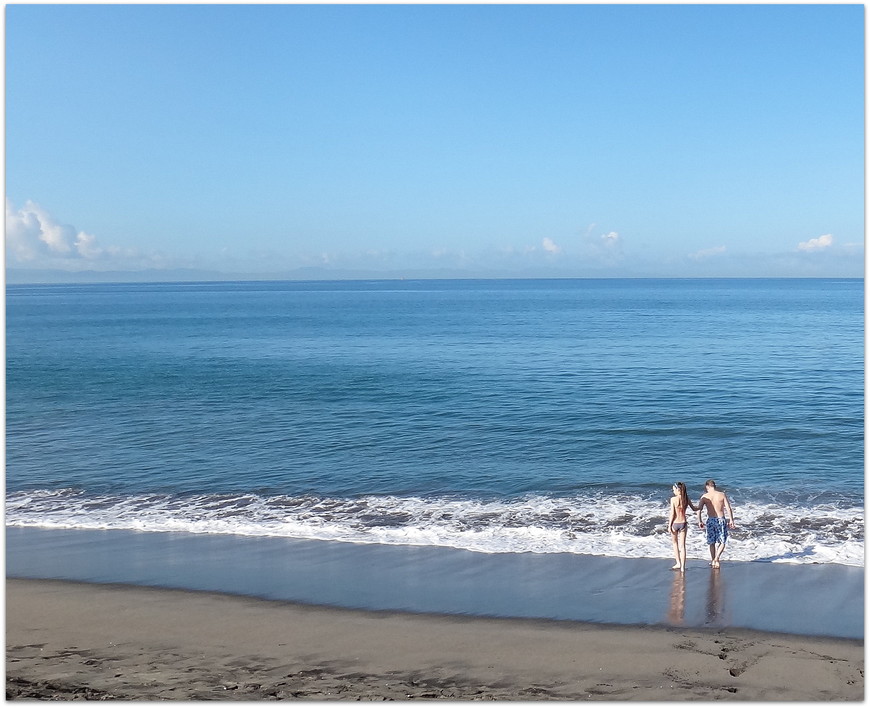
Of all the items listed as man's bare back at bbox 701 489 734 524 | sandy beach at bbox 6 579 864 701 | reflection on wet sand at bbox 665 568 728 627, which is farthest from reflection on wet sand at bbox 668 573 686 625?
man's bare back at bbox 701 489 734 524

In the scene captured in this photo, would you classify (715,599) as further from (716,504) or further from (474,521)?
(474,521)

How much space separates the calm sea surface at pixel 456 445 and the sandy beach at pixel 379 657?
13.5 feet

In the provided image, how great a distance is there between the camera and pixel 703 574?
44.1ft

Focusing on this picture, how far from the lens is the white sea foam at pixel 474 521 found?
15.1m

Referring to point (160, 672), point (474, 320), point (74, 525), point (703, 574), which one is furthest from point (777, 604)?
point (474, 320)

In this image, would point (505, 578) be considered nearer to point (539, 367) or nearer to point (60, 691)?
point (60, 691)

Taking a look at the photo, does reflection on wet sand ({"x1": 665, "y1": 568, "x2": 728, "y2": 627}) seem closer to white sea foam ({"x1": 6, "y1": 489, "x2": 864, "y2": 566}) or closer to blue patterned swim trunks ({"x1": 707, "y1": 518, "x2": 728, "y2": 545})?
blue patterned swim trunks ({"x1": 707, "y1": 518, "x2": 728, "y2": 545})

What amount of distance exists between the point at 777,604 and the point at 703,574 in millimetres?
1583

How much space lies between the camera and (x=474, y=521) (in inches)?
679

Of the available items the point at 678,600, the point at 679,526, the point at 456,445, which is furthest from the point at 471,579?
the point at 456,445

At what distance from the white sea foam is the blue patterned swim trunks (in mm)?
813

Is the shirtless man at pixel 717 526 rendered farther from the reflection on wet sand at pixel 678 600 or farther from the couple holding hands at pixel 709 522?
the reflection on wet sand at pixel 678 600

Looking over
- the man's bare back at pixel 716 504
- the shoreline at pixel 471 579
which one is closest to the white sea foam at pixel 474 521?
the shoreline at pixel 471 579

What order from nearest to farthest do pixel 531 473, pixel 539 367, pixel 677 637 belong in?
pixel 677 637, pixel 531 473, pixel 539 367
